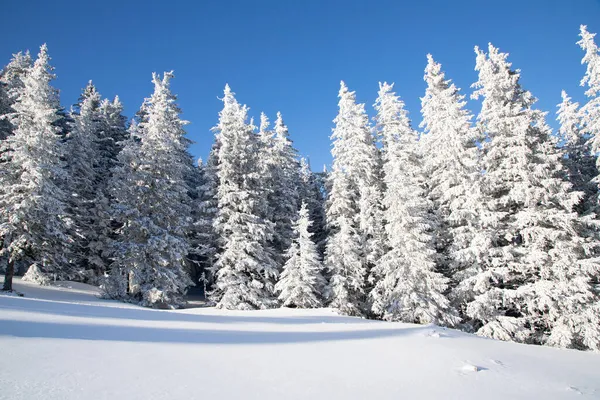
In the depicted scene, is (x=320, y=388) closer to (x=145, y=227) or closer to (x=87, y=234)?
(x=145, y=227)

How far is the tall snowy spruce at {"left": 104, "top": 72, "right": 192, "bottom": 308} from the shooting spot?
73.1 ft

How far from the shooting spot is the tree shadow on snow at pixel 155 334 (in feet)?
20.6

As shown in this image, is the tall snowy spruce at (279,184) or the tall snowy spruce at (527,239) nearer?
the tall snowy spruce at (527,239)

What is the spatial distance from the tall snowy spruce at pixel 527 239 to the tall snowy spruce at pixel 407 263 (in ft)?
6.29

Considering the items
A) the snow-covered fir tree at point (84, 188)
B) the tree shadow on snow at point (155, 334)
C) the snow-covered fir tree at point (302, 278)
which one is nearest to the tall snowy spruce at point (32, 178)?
the snow-covered fir tree at point (84, 188)

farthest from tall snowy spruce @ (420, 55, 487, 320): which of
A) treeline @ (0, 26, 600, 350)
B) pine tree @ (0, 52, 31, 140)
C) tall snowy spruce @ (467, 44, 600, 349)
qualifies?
pine tree @ (0, 52, 31, 140)

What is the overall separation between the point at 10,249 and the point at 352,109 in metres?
24.0

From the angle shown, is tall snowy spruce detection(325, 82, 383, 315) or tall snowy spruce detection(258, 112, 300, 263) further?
tall snowy spruce detection(258, 112, 300, 263)

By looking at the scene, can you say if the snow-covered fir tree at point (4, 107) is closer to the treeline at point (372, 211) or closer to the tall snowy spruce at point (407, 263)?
the treeline at point (372, 211)

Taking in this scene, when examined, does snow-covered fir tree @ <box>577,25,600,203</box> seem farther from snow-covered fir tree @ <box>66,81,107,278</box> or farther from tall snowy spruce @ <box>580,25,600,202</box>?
snow-covered fir tree @ <box>66,81,107,278</box>

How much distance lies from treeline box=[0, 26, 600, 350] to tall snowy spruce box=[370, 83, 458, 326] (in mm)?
108

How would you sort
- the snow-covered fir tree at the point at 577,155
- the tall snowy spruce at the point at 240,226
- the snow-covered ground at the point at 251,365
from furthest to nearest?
the tall snowy spruce at the point at 240,226 < the snow-covered fir tree at the point at 577,155 < the snow-covered ground at the point at 251,365

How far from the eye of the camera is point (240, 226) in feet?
82.4

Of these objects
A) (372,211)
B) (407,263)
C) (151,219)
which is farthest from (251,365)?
(151,219)
